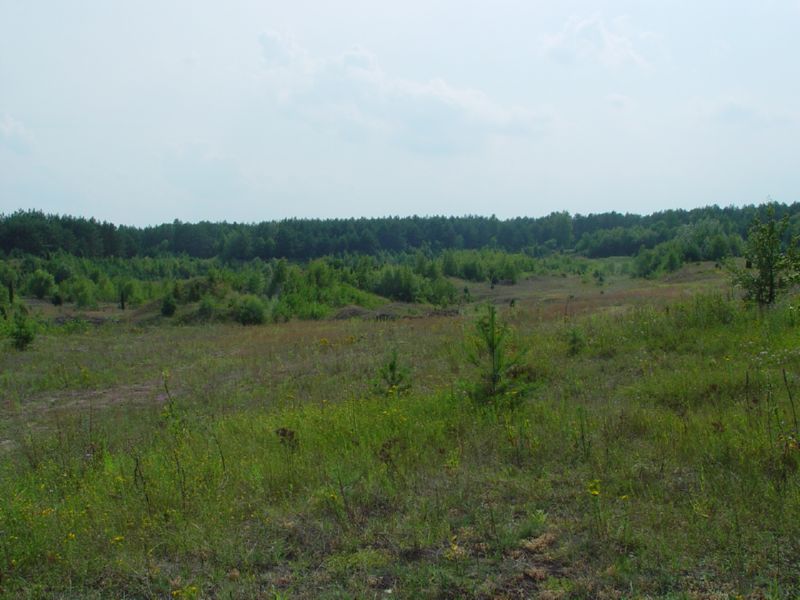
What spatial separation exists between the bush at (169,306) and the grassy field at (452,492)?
87.4 ft

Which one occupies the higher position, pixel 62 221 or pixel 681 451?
pixel 62 221

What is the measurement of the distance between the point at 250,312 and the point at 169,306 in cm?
523

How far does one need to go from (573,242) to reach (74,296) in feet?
294

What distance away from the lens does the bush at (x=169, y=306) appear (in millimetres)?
35625

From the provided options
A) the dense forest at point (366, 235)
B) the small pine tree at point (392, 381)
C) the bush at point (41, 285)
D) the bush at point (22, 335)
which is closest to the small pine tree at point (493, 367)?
the small pine tree at point (392, 381)

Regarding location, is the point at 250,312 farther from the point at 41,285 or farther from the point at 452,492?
the point at 452,492

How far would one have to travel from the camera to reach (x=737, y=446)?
16.3 feet

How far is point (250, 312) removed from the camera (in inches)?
1344

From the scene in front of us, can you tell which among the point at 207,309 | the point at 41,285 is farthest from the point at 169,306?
the point at 41,285

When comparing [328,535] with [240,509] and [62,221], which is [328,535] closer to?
[240,509]

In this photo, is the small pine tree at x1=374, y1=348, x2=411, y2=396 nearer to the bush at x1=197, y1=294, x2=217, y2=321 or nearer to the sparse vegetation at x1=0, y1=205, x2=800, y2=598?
the sparse vegetation at x1=0, y1=205, x2=800, y2=598

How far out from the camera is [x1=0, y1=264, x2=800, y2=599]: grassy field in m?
3.59

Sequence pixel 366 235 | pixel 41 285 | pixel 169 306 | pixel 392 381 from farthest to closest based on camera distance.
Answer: pixel 366 235 < pixel 41 285 < pixel 169 306 < pixel 392 381

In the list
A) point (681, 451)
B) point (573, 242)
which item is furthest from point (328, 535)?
point (573, 242)
